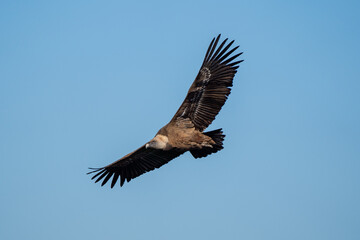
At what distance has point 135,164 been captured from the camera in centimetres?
1473

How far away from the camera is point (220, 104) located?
534 inches

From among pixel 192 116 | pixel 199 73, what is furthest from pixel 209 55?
pixel 192 116

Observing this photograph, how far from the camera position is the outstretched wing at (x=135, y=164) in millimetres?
14211

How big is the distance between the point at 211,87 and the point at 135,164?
2.73 meters

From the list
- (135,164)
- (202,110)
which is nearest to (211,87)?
(202,110)

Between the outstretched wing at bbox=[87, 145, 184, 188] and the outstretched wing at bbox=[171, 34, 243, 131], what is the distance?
106 cm

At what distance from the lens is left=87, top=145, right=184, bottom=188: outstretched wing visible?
14.2 m

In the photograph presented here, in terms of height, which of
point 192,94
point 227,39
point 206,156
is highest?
point 227,39

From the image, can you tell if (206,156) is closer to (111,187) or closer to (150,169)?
(150,169)

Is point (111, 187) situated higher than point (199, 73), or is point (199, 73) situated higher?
point (199, 73)

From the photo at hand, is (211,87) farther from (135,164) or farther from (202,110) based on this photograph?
(135,164)

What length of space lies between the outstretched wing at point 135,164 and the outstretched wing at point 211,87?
106 centimetres

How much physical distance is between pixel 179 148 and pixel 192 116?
747mm

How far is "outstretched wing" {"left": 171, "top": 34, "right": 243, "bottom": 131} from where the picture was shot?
13492mm
